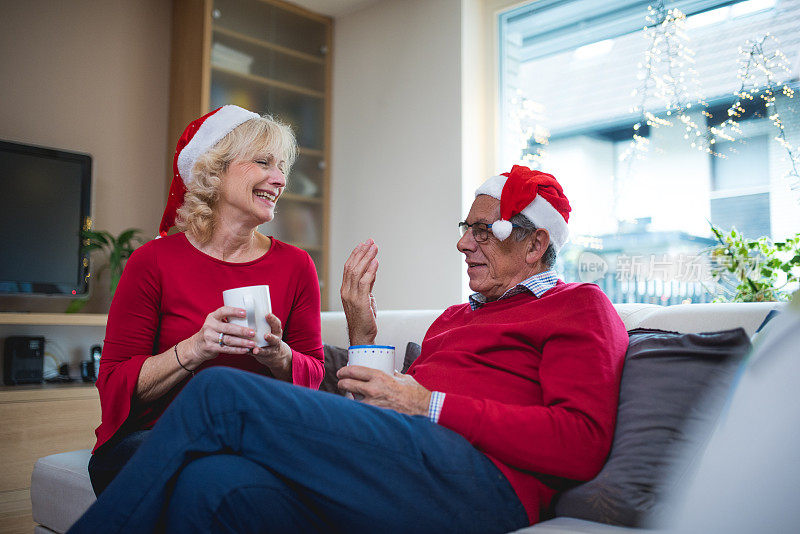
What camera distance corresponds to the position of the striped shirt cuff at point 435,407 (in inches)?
47.7

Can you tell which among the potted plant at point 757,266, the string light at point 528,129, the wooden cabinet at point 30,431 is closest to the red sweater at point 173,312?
the wooden cabinet at point 30,431

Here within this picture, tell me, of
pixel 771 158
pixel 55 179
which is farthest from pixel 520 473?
pixel 55 179

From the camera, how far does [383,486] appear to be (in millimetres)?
1083

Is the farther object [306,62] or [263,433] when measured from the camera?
[306,62]

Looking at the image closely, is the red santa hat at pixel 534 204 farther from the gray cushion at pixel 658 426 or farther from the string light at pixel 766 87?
the string light at pixel 766 87

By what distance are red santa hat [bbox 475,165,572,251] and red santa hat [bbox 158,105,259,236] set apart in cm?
70

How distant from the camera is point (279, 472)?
1.08m

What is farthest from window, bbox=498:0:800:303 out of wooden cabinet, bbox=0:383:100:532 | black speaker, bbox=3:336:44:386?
black speaker, bbox=3:336:44:386

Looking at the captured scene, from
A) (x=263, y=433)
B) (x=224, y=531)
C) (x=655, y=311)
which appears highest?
(x=655, y=311)

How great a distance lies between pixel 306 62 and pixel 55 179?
5.44 ft

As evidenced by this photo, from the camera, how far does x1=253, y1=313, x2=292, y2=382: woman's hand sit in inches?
53.0

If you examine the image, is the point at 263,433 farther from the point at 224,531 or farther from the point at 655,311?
the point at 655,311

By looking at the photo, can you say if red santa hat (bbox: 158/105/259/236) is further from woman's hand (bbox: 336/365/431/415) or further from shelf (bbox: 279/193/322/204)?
shelf (bbox: 279/193/322/204)

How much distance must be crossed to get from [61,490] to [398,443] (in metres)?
1.09
